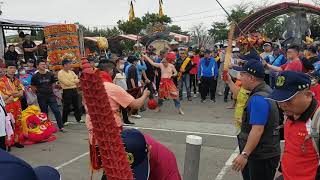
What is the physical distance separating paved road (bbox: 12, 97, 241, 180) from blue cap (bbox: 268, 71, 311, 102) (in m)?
3.43

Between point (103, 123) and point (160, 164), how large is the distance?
3.35ft

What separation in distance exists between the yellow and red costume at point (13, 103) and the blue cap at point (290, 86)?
6.57 metres

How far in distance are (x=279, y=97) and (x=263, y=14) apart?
21592mm

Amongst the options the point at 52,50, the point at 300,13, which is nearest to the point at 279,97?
the point at 52,50

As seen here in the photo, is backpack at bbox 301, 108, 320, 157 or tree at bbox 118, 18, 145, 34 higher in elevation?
tree at bbox 118, 18, 145, 34

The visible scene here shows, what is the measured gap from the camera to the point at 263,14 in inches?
916

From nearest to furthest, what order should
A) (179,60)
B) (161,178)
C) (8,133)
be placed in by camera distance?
(161,178) → (8,133) → (179,60)

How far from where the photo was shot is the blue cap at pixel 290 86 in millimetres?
2744

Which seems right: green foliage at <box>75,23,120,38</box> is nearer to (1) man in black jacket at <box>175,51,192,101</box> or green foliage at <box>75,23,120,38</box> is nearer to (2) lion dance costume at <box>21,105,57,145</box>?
(1) man in black jacket at <box>175,51,192,101</box>

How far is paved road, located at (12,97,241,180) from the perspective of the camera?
6488 mm

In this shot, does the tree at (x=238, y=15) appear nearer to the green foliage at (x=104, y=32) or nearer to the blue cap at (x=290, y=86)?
the blue cap at (x=290, y=86)

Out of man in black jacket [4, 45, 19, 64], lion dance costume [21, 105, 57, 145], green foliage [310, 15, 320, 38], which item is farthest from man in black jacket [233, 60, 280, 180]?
green foliage [310, 15, 320, 38]

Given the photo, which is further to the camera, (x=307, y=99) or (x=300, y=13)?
(x=300, y=13)

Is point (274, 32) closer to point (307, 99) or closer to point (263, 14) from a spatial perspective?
point (263, 14)
